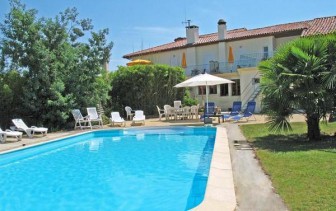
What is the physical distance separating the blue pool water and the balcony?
566 inches

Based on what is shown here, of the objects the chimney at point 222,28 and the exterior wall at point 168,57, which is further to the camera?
the exterior wall at point 168,57

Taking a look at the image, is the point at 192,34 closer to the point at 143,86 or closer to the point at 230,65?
the point at 230,65

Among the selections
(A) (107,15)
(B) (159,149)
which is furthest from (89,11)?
(B) (159,149)

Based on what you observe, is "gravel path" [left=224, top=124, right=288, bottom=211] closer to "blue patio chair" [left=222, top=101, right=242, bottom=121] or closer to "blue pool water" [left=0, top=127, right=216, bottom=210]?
"blue pool water" [left=0, top=127, right=216, bottom=210]

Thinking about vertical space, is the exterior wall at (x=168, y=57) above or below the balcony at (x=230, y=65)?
above

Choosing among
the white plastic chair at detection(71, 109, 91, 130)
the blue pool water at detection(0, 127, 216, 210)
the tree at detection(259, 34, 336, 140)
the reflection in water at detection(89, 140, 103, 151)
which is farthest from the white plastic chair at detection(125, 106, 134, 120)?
the tree at detection(259, 34, 336, 140)

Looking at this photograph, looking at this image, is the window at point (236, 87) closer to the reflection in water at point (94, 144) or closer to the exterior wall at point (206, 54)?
the exterior wall at point (206, 54)

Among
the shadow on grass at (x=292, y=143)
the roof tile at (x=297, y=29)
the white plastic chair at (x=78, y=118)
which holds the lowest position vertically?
the shadow on grass at (x=292, y=143)

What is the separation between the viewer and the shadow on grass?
28.9 ft

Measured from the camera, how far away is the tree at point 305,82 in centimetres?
972

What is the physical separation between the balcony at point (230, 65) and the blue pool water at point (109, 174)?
47.1ft

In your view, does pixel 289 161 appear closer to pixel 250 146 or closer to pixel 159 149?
pixel 250 146

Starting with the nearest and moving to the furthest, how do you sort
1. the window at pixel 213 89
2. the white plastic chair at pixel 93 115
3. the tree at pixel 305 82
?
the tree at pixel 305 82, the white plastic chair at pixel 93 115, the window at pixel 213 89

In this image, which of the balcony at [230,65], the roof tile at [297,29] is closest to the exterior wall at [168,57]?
the roof tile at [297,29]
